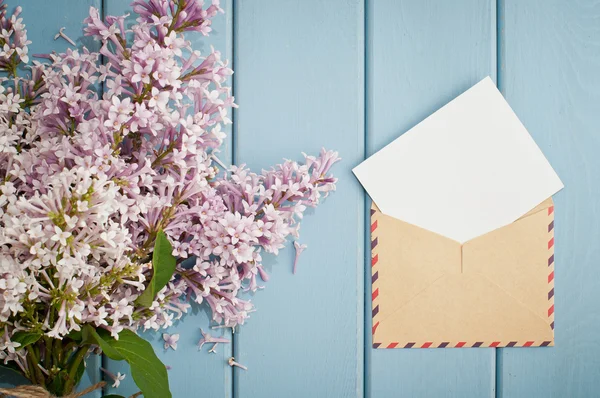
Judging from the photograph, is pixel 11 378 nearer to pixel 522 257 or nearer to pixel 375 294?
pixel 375 294

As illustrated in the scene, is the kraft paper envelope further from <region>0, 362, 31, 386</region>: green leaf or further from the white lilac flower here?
<region>0, 362, 31, 386</region>: green leaf

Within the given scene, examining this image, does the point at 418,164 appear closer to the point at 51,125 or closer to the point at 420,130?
the point at 420,130

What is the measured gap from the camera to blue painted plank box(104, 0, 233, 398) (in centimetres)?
79

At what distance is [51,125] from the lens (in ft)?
2.19

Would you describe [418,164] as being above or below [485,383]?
above

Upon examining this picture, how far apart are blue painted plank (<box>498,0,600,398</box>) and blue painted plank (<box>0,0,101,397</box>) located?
0.56m

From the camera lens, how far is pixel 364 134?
33.4 inches

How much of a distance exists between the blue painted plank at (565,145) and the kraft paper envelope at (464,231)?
1.0 inches

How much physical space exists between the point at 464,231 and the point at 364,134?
0.19 meters

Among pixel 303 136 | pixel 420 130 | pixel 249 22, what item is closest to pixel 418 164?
pixel 420 130

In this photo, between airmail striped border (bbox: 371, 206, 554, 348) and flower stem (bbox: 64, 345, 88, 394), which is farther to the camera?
airmail striped border (bbox: 371, 206, 554, 348)

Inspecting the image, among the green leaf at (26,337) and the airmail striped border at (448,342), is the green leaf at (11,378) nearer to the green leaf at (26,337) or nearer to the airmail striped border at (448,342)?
the green leaf at (26,337)

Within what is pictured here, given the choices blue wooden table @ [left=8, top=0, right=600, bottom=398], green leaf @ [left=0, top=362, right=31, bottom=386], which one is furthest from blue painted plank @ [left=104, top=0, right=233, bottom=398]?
green leaf @ [left=0, top=362, right=31, bottom=386]

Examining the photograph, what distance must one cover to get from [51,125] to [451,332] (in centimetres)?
58
